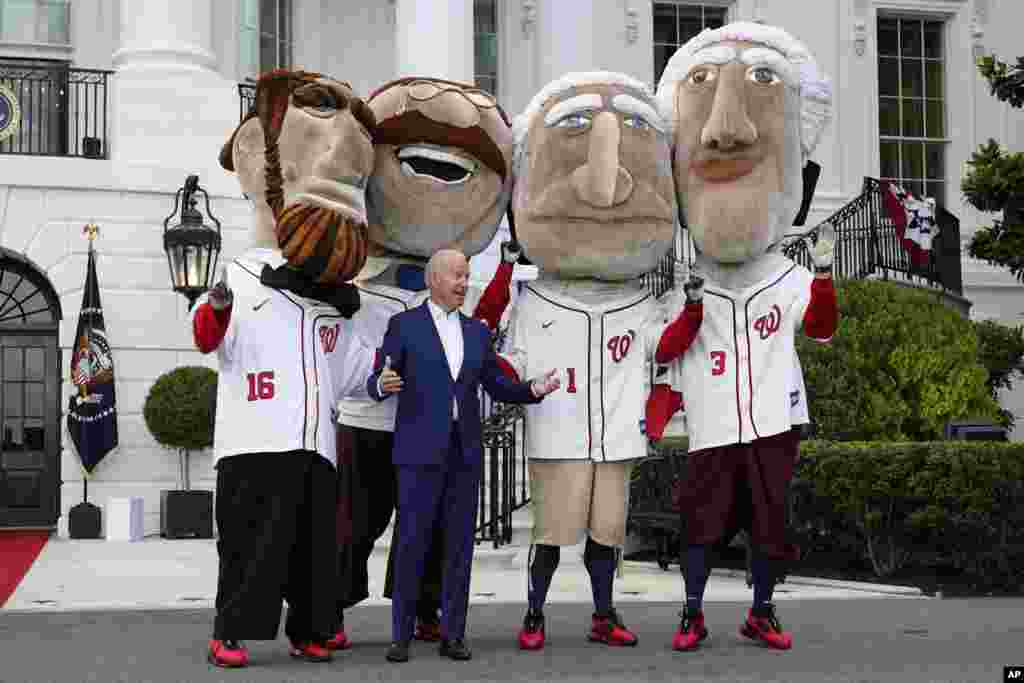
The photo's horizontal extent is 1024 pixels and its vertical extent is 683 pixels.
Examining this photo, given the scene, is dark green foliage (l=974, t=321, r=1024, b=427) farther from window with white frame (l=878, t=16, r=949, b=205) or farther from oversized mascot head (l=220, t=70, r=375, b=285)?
oversized mascot head (l=220, t=70, r=375, b=285)

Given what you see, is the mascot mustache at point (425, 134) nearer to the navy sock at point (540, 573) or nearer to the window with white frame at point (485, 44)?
the navy sock at point (540, 573)

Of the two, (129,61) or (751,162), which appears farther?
(129,61)

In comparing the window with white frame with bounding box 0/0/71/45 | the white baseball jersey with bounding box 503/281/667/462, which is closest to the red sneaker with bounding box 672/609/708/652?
the white baseball jersey with bounding box 503/281/667/462

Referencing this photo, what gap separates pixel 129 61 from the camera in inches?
693

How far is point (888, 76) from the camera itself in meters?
22.9

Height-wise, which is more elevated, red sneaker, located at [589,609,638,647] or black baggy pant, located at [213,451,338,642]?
black baggy pant, located at [213,451,338,642]

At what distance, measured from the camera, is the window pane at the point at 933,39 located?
75.8ft

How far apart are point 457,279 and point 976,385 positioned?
947 cm

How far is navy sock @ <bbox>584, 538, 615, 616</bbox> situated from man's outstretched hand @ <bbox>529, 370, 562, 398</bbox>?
76cm

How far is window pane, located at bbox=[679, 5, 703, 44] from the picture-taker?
73.2ft

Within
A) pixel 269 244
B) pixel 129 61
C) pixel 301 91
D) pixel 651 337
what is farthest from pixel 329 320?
pixel 129 61

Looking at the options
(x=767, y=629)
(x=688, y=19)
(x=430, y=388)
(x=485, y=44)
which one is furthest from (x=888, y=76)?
(x=430, y=388)

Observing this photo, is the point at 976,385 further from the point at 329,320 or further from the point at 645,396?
the point at 329,320

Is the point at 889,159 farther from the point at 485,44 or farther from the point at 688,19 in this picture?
the point at 485,44
